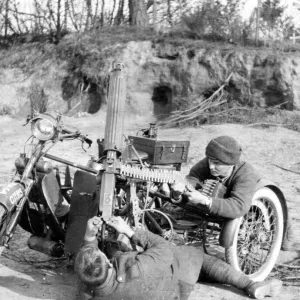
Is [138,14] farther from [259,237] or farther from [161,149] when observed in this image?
[259,237]

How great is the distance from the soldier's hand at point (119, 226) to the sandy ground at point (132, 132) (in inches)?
31.1

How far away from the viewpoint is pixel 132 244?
3561mm

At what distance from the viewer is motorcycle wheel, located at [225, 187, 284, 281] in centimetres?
412

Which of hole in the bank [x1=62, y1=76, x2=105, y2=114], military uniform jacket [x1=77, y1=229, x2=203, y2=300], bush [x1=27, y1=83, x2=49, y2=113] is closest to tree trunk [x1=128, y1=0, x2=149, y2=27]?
hole in the bank [x1=62, y1=76, x2=105, y2=114]

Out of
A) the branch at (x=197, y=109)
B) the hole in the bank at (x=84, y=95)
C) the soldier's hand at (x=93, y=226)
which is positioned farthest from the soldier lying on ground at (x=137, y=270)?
the hole in the bank at (x=84, y=95)

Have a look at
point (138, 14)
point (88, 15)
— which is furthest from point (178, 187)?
point (88, 15)

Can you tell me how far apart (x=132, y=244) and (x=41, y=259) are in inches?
58.4

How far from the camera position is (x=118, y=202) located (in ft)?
13.4

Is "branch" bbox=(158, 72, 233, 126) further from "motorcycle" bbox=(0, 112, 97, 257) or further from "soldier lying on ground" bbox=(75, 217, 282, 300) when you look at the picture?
"soldier lying on ground" bbox=(75, 217, 282, 300)

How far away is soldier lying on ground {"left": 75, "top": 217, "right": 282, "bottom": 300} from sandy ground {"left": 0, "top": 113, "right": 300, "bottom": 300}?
0.33 m

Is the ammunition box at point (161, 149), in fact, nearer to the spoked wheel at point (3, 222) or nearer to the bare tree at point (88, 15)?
the spoked wheel at point (3, 222)

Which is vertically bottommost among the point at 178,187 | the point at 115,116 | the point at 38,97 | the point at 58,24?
the point at 178,187

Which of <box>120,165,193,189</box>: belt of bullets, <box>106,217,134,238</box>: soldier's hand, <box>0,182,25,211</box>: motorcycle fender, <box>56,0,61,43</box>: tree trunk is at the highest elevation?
<box>56,0,61,43</box>: tree trunk

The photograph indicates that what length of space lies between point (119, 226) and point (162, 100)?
9.67 metres
